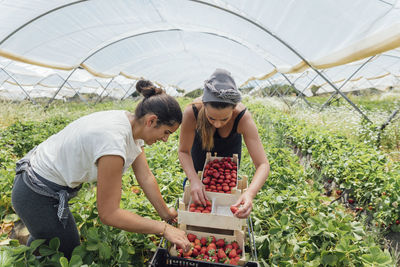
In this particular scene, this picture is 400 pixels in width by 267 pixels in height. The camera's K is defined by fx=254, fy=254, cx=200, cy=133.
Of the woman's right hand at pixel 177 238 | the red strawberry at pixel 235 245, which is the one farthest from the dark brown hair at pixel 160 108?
the red strawberry at pixel 235 245

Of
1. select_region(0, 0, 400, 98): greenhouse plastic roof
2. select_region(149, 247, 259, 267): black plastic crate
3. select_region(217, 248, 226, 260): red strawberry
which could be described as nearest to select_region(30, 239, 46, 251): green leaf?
select_region(149, 247, 259, 267): black plastic crate

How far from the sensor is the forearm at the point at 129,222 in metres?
1.35

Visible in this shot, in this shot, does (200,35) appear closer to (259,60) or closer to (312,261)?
(259,60)

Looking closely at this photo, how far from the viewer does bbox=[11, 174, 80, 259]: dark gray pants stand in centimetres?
156

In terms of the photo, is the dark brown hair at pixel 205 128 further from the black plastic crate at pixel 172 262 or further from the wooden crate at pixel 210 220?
the black plastic crate at pixel 172 262

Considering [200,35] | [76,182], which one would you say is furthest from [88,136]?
[200,35]

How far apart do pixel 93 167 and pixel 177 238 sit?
2.02 feet

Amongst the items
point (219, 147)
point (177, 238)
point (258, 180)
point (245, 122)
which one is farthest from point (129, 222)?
point (219, 147)

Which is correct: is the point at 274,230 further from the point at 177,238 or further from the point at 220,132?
the point at 220,132

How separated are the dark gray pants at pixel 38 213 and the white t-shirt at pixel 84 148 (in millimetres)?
148

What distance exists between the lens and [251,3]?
4.44m

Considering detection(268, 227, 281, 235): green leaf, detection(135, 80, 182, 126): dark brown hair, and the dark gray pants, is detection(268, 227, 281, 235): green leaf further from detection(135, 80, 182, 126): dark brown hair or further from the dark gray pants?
the dark gray pants

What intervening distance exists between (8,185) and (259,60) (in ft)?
33.8

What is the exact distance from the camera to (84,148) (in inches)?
53.9
